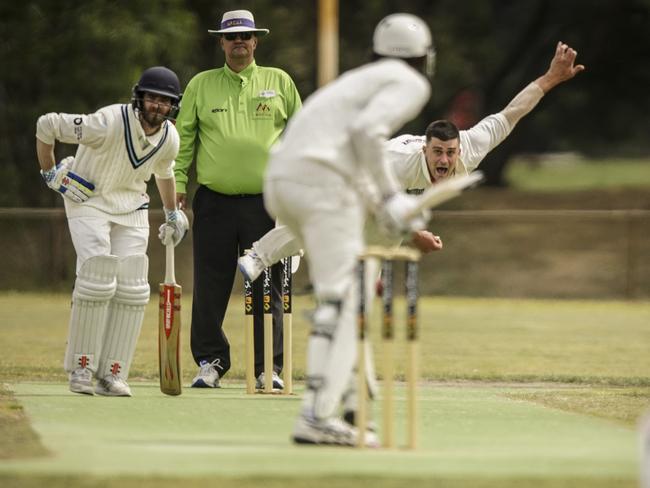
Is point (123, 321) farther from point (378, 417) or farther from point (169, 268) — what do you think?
point (378, 417)

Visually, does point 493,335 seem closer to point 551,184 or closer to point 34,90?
point 34,90

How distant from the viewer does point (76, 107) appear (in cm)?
2103

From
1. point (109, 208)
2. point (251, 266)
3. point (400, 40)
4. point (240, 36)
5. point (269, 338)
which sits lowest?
point (269, 338)

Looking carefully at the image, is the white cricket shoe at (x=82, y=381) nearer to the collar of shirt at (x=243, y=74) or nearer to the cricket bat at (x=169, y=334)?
the cricket bat at (x=169, y=334)

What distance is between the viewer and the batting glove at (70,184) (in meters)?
9.02

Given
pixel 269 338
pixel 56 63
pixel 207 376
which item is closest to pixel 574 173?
pixel 56 63

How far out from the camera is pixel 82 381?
29.8ft

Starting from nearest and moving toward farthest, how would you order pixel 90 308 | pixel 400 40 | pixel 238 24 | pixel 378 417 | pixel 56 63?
pixel 400 40 → pixel 378 417 → pixel 90 308 → pixel 238 24 → pixel 56 63

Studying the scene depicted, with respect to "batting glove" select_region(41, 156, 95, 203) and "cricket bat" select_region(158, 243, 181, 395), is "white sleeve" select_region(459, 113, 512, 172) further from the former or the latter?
"batting glove" select_region(41, 156, 95, 203)

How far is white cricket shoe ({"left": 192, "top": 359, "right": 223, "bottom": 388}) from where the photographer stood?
389 inches

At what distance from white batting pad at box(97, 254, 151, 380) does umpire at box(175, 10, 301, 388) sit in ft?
2.60

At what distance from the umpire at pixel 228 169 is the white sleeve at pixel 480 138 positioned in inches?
45.9

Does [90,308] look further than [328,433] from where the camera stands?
Yes

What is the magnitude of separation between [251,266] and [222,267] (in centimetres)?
111
